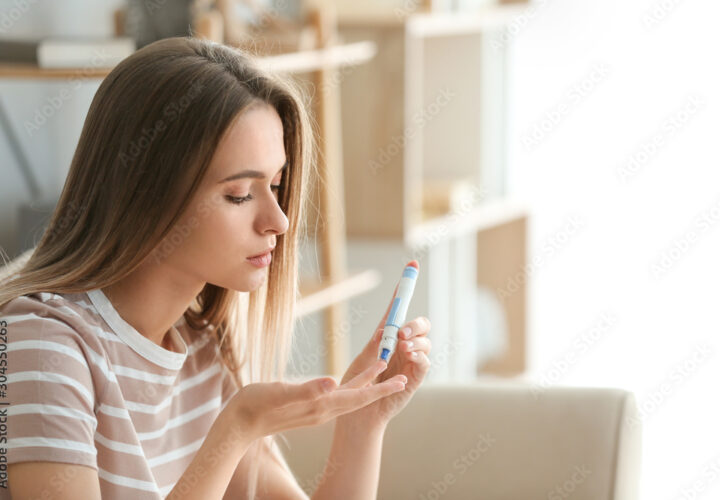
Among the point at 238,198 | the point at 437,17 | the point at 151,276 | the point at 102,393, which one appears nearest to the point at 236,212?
the point at 238,198

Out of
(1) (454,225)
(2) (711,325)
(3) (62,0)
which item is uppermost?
(3) (62,0)

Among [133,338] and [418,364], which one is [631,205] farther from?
[133,338]

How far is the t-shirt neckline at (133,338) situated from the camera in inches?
37.7

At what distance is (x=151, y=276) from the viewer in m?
0.97

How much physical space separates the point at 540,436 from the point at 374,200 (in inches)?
37.5

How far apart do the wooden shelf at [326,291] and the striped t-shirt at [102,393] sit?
0.55 m

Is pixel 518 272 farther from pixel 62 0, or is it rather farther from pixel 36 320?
pixel 36 320

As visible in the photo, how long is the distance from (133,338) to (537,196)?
222 cm

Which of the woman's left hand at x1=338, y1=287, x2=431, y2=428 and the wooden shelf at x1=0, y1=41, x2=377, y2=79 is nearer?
the woman's left hand at x1=338, y1=287, x2=431, y2=428

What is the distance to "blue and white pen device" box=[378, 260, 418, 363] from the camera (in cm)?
98

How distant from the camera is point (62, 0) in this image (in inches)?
70.3

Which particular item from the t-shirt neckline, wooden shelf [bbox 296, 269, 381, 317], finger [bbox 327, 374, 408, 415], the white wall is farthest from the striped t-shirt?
the white wall

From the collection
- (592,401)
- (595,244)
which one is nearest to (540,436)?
(592,401)

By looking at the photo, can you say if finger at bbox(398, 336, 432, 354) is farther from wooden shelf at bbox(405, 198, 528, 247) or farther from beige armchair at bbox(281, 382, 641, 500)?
wooden shelf at bbox(405, 198, 528, 247)
